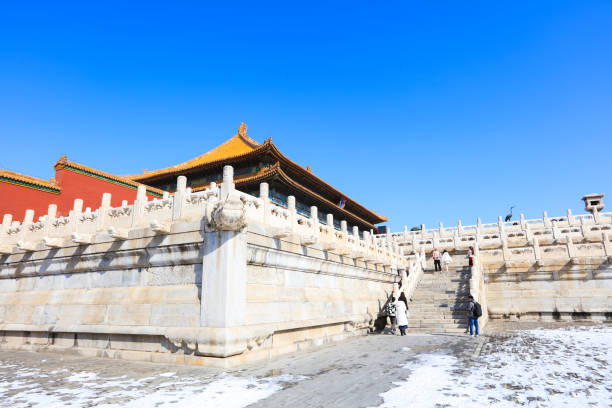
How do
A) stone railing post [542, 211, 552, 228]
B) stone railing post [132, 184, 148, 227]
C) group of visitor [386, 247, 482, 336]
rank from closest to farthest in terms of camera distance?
1. stone railing post [132, 184, 148, 227]
2. group of visitor [386, 247, 482, 336]
3. stone railing post [542, 211, 552, 228]

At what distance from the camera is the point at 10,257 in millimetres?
12930

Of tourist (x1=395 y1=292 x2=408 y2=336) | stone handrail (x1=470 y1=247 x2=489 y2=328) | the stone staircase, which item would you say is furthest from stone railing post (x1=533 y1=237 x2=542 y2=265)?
tourist (x1=395 y1=292 x2=408 y2=336)

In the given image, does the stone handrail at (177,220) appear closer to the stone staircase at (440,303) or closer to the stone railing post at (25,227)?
the stone railing post at (25,227)

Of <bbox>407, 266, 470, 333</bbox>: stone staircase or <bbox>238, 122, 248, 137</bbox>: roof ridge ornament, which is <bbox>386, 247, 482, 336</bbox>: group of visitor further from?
<bbox>238, 122, 248, 137</bbox>: roof ridge ornament

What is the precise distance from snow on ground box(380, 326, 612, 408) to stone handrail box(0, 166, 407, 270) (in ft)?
15.3

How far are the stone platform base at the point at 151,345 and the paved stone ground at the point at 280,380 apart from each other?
1.00 feet

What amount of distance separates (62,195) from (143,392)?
1555 centimetres

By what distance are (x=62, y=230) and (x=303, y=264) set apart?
7.89 metres

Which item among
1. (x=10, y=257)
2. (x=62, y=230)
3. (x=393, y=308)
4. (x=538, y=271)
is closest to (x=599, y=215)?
(x=538, y=271)

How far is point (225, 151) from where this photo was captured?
30.6 metres

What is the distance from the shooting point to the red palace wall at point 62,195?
16.3 meters

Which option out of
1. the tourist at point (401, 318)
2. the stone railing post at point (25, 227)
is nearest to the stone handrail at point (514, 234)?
the tourist at point (401, 318)

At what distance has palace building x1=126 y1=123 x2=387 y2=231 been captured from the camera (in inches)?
954

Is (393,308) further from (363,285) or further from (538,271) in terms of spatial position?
(538,271)
